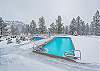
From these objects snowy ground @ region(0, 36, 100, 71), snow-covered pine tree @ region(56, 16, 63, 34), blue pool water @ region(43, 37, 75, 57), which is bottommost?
snowy ground @ region(0, 36, 100, 71)

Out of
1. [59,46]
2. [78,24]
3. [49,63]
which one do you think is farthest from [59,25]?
[49,63]

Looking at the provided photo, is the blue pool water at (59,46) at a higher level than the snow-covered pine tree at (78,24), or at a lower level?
lower

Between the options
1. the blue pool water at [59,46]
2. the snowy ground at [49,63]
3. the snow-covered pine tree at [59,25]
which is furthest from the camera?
the snow-covered pine tree at [59,25]

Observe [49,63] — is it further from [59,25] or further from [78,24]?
[78,24]

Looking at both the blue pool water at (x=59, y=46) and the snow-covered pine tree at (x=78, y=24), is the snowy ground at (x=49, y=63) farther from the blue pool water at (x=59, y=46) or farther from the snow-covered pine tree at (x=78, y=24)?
the snow-covered pine tree at (x=78, y=24)

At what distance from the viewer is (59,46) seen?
19.7 m

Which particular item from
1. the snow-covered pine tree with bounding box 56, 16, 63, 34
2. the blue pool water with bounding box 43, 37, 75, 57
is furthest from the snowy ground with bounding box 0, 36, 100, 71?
the snow-covered pine tree with bounding box 56, 16, 63, 34

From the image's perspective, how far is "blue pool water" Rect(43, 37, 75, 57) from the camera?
17516 mm

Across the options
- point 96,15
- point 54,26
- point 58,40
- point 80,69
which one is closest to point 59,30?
point 54,26

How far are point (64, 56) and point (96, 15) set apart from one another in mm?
40498

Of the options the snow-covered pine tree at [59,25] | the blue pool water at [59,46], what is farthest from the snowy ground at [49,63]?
the snow-covered pine tree at [59,25]

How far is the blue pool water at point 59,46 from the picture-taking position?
17516 mm

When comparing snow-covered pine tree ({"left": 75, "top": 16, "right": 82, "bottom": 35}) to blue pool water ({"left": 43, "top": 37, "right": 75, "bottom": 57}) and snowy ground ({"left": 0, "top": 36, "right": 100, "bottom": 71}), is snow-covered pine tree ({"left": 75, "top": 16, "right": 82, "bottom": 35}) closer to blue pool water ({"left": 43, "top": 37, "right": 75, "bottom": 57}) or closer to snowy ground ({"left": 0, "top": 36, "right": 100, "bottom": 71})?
blue pool water ({"left": 43, "top": 37, "right": 75, "bottom": 57})

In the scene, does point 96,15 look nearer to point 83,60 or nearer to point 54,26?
point 54,26
